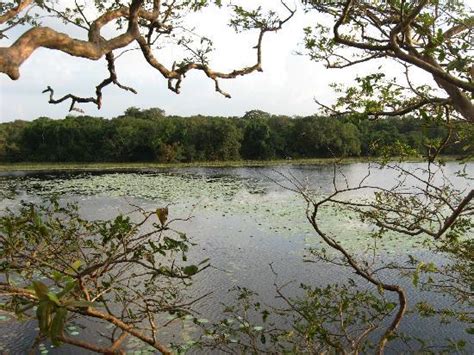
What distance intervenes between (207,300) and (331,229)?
5.48 metres

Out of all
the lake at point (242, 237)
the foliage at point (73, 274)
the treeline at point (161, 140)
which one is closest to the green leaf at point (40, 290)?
the foliage at point (73, 274)

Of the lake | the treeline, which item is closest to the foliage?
the lake

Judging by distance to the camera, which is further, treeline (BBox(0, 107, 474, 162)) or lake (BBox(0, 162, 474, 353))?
treeline (BBox(0, 107, 474, 162))

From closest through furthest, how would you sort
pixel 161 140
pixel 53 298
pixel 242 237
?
pixel 53 298, pixel 242 237, pixel 161 140

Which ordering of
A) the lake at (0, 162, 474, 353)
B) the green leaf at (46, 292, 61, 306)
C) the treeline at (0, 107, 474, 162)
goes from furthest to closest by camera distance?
1. the treeline at (0, 107, 474, 162)
2. the lake at (0, 162, 474, 353)
3. the green leaf at (46, 292, 61, 306)

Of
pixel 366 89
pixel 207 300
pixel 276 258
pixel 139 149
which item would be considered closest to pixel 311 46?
pixel 366 89

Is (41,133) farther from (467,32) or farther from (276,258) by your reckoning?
(467,32)

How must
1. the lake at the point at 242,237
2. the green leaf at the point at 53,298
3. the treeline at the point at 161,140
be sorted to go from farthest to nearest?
the treeline at the point at 161,140
the lake at the point at 242,237
the green leaf at the point at 53,298

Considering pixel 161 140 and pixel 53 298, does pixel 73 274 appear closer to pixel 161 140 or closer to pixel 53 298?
pixel 53 298

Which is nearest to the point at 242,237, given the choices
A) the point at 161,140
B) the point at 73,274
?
the point at 73,274

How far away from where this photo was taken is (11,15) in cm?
252

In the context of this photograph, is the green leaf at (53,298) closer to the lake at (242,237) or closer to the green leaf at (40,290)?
the green leaf at (40,290)

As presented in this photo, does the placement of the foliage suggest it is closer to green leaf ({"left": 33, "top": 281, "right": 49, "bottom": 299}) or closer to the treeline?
green leaf ({"left": 33, "top": 281, "right": 49, "bottom": 299})

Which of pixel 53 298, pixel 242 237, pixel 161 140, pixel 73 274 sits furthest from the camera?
pixel 161 140
